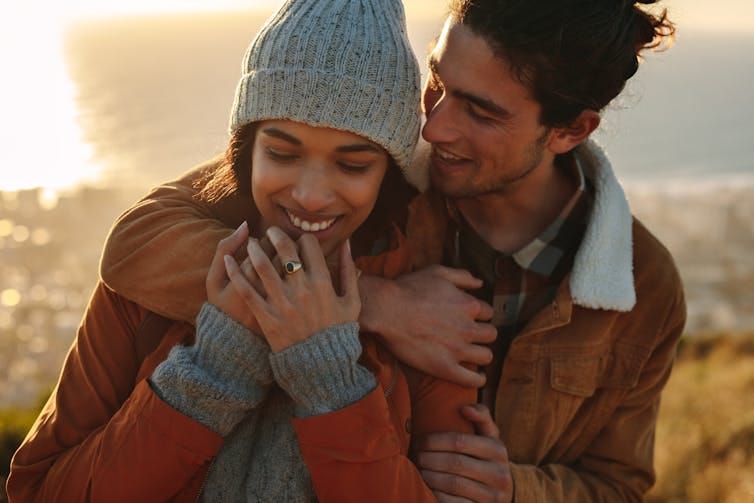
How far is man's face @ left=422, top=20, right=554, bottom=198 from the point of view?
9.37ft

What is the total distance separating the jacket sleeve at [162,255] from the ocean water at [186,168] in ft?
1.98

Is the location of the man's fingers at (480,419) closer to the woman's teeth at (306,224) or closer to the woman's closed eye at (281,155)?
the woman's teeth at (306,224)

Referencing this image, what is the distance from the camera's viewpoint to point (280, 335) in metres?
2.03

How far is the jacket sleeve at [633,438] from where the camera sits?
2920mm

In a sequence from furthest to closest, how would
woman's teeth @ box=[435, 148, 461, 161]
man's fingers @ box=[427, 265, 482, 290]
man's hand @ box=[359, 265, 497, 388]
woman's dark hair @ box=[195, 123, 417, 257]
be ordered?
1. woman's teeth @ box=[435, 148, 461, 161]
2. man's fingers @ box=[427, 265, 482, 290]
3. woman's dark hair @ box=[195, 123, 417, 257]
4. man's hand @ box=[359, 265, 497, 388]

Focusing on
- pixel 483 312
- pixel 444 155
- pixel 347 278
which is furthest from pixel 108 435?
pixel 444 155

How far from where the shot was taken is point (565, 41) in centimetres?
292

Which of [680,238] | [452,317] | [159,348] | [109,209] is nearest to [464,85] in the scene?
[452,317]

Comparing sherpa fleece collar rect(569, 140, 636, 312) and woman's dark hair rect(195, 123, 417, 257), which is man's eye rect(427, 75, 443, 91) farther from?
sherpa fleece collar rect(569, 140, 636, 312)

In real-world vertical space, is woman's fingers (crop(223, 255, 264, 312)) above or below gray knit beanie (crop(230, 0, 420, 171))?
below

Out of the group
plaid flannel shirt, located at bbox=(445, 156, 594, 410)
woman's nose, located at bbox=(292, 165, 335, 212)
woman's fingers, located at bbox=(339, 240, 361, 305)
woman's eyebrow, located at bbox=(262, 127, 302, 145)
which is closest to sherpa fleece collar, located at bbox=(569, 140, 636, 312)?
plaid flannel shirt, located at bbox=(445, 156, 594, 410)

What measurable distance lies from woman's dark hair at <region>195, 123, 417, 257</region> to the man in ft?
0.25

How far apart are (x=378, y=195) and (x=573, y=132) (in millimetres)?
998

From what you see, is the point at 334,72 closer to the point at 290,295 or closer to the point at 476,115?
the point at 290,295
